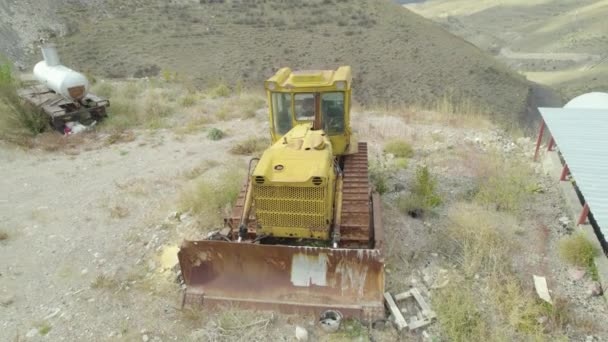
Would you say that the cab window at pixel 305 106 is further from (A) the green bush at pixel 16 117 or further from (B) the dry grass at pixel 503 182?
(A) the green bush at pixel 16 117

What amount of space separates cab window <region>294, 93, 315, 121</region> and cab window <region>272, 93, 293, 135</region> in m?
0.13

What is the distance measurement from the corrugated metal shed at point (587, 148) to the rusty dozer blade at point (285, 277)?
Result: 3066 mm

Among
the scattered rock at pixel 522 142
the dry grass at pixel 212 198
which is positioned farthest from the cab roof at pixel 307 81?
the scattered rock at pixel 522 142

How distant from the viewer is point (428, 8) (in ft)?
361

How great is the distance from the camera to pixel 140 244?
22.4 feet

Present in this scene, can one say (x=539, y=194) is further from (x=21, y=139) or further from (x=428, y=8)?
(x=428, y=8)

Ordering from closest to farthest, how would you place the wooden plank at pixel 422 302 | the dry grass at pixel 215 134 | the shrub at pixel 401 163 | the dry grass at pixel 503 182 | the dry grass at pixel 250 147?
the wooden plank at pixel 422 302, the dry grass at pixel 503 182, the shrub at pixel 401 163, the dry grass at pixel 250 147, the dry grass at pixel 215 134

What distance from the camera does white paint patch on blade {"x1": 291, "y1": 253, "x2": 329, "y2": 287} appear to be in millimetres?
5277

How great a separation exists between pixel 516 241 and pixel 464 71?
27387 millimetres

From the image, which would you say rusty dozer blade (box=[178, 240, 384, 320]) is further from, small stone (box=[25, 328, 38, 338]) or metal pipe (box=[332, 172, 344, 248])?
small stone (box=[25, 328, 38, 338])

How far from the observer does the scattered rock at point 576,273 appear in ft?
19.4

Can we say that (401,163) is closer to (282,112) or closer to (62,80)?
(282,112)

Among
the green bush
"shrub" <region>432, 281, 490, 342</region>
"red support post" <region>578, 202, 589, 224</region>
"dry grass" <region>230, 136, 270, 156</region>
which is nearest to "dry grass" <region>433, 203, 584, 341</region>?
"shrub" <region>432, 281, 490, 342</region>

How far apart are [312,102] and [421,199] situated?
280 cm
